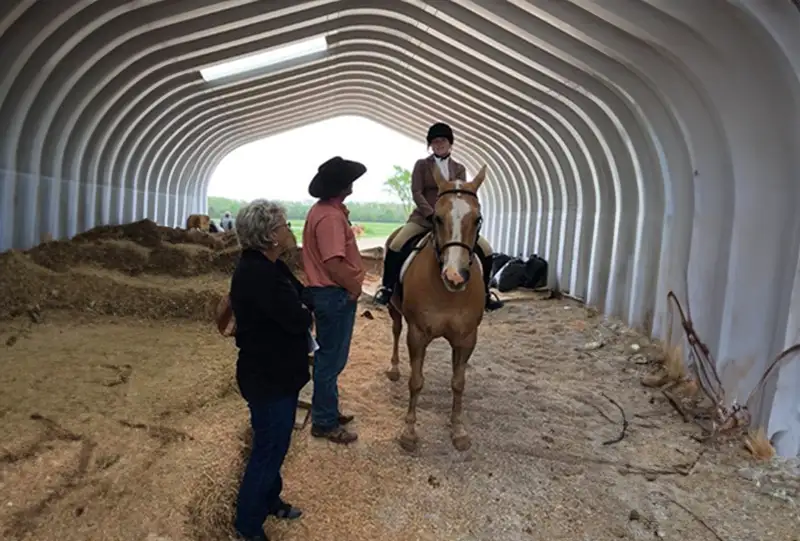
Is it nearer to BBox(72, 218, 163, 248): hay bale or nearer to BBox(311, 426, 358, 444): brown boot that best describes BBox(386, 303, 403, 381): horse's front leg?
BBox(311, 426, 358, 444): brown boot

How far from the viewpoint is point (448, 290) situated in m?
4.52

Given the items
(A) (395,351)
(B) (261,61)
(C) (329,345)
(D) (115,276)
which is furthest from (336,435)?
(B) (261,61)

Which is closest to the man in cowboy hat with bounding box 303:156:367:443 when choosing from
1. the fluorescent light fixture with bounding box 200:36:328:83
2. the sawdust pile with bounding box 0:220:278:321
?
the sawdust pile with bounding box 0:220:278:321

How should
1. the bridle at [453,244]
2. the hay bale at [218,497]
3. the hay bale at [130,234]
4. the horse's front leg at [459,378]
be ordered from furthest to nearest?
the hay bale at [130,234] < the horse's front leg at [459,378] < the bridle at [453,244] < the hay bale at [218,497]

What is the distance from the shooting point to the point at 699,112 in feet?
20.9

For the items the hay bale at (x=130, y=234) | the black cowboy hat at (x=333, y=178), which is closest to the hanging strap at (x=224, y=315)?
the black cowboy hat at (x=333, y=178)

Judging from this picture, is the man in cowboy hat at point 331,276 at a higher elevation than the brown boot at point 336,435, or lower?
higher

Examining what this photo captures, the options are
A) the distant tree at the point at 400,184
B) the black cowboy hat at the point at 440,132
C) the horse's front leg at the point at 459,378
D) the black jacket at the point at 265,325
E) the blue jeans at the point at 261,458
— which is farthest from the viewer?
the distant tree at the point at 400,184

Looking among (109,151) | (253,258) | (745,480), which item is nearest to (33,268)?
(109,151)

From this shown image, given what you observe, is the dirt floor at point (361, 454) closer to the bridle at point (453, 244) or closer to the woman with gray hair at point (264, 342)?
the woman with gray hair at point (264, 342)

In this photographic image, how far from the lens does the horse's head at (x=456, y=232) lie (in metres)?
4.13

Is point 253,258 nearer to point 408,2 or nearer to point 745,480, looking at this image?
point 745,480

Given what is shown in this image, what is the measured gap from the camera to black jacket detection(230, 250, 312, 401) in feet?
9.72

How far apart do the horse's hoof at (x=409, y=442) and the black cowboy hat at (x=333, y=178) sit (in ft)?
6.27
